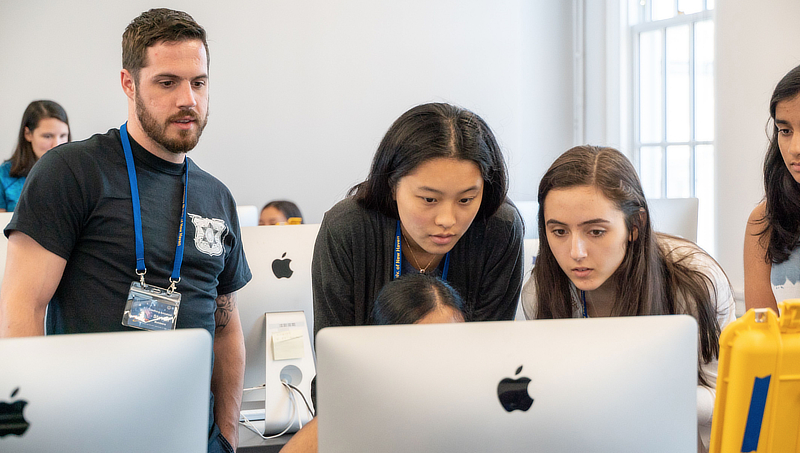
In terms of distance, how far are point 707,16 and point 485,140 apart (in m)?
2.88

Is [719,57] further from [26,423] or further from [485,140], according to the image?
[26,423]

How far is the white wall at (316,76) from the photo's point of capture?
3691mm

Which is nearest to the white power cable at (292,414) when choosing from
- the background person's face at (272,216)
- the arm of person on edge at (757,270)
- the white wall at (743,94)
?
the arm of person on edge at (757,270)

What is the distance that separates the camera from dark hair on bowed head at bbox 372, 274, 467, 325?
1188 millimetres

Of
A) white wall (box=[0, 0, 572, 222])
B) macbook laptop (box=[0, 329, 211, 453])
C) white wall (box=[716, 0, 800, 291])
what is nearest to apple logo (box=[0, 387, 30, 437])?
macbook laptop (box=[0, 329, 211, 453])

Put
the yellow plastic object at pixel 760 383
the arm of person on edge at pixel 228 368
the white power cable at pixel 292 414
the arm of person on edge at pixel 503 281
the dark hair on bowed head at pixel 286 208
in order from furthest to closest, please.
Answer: the dark hair on bowed head at pixel 286 208, the white power cable at pixel 292 414, the arm of person on edge at pixel 228 368, the arm of person on edge at pixel 503 281, the yellow plastic object at pixel 760 383

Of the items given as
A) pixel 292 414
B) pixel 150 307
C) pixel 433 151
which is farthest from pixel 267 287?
pixel 433 151

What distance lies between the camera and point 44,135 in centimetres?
306

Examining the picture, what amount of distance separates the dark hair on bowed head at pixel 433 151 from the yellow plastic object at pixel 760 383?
66cm

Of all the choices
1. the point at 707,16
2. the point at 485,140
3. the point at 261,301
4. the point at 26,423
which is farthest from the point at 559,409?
the point at 707,16

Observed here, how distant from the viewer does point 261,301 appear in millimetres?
1767

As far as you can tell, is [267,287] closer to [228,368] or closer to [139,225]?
[228,368]

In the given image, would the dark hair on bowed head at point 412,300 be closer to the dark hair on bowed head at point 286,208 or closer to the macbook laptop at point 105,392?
the macbook laptop at point 105,392

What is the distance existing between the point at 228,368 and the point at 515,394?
1025 mm
